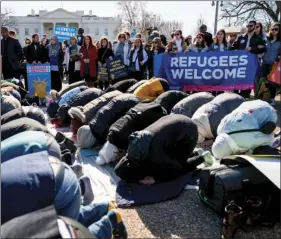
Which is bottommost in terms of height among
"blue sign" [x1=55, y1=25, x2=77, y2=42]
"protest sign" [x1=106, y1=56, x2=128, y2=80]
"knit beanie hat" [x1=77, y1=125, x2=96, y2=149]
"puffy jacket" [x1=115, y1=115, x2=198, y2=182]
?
"knit beanie hat" [x1=77, y1=125, x2=96, y2=149]

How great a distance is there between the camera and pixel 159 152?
3420mm

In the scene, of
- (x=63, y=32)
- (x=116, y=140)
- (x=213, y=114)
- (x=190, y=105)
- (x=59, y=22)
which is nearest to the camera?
(x=116, y=140)

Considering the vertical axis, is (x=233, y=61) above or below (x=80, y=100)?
above

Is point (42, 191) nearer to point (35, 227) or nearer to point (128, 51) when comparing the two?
point (35, 227)

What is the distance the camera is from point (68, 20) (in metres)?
59.7

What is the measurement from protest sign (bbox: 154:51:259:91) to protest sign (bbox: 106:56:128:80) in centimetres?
146

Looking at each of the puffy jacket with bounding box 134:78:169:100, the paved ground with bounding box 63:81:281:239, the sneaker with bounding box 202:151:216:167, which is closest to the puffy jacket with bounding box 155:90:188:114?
the puffy jacket with bounding box 134:78:169:100

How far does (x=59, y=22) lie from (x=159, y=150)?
60.9m

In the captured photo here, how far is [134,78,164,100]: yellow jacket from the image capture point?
6.07m

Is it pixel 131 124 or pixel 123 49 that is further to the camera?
pixel 123 49

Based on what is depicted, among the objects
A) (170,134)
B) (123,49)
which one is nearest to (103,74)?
(123,49)

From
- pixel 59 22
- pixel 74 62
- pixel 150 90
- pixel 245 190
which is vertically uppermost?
pixel 59 22

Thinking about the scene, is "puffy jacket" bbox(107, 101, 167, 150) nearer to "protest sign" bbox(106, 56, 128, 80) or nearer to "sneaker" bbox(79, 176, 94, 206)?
"sneaker" bbox(79, 176, 94, 206)

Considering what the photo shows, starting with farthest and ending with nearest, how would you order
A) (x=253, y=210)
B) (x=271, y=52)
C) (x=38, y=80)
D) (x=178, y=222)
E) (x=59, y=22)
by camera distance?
(x=59, y=22) < (x=38, y=80) < (x=271, y=52) < (x=178, y=222) < (x=253, y=210)
